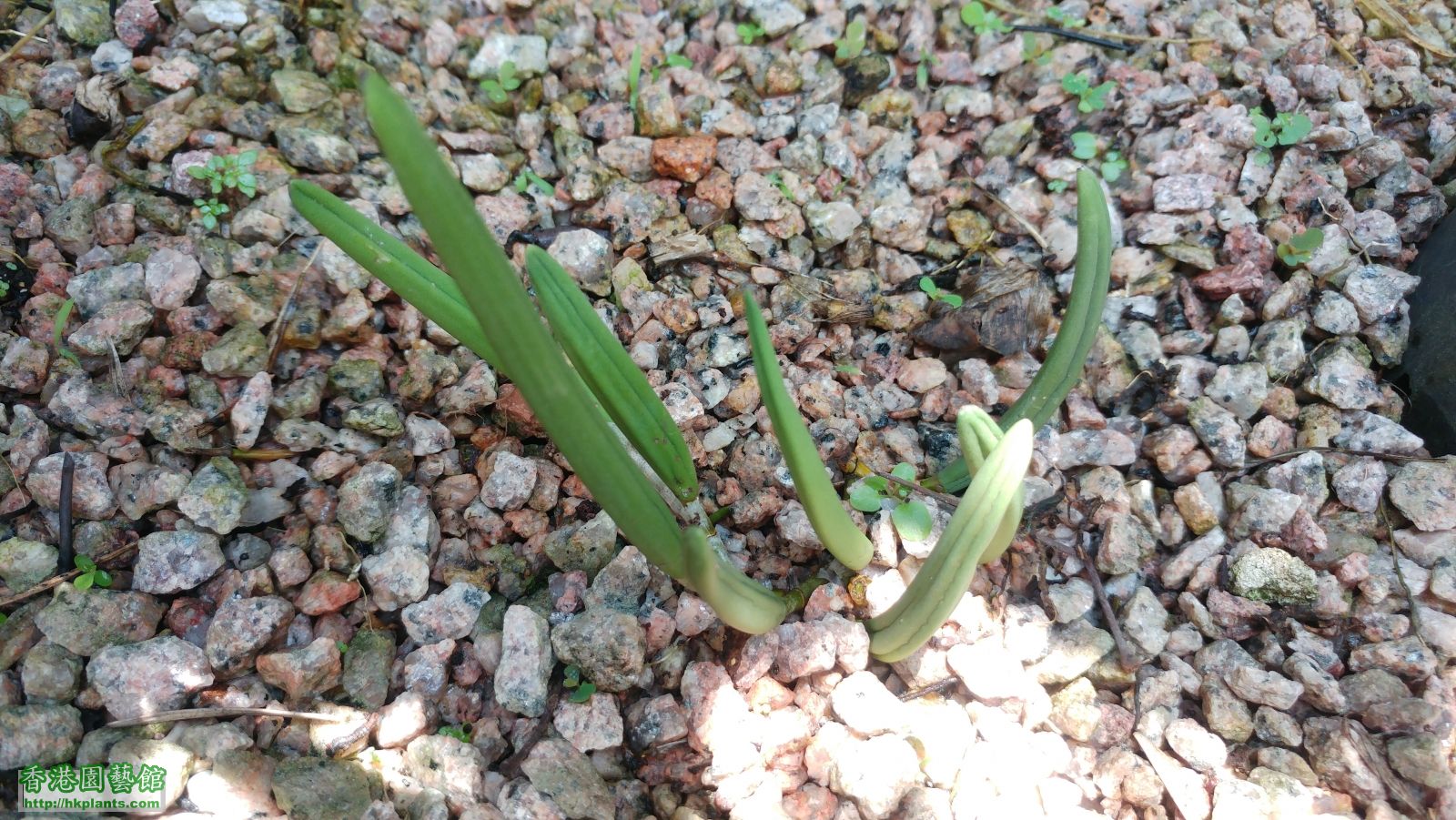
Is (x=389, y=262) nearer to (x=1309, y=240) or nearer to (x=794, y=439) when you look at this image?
(x=794, y=439)

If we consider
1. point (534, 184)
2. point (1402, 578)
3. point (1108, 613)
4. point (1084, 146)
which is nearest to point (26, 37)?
point (534, 184)

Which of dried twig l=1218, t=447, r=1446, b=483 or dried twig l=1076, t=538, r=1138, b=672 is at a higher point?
dried twig l=1218, t=447, r=1446, b=483

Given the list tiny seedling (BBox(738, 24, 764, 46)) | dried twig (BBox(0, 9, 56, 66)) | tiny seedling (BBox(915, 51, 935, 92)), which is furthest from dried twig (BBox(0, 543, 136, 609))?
tiny seedling (BBox(915, 51, 935, 92))

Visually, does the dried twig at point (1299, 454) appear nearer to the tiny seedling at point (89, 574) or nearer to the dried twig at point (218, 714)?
the dried twig at point (218, 714)

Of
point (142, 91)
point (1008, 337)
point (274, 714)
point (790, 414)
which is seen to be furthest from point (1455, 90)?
point (142, 91)

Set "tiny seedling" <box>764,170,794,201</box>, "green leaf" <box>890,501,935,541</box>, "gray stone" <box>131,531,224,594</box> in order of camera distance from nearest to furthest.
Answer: "gray stone" <box>131,531,224,594</box> → "green leaf" <box>890,501,935,541</box> → "tiny seedling" <box>764,170,794,201</box>

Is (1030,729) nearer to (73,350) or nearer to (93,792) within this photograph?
(93,792)

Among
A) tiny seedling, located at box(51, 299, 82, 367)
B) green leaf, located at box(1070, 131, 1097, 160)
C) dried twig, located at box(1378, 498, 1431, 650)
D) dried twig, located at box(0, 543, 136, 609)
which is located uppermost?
green leaf, located at box(1070, 131, 1097, 160)

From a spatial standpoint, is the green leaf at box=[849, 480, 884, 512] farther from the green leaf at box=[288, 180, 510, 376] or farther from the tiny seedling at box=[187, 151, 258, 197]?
the tiny seedling at box=[187, 151, 258, 197]
